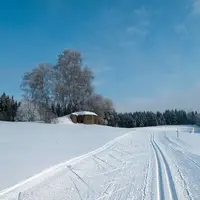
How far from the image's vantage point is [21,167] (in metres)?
8.29

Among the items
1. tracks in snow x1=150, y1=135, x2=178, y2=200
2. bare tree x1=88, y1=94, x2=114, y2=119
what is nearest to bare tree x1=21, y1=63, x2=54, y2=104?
bare tree x1=88, y1=94, x2=114, y2=119

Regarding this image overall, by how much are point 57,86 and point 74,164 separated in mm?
36580

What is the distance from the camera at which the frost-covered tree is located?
43375 mm

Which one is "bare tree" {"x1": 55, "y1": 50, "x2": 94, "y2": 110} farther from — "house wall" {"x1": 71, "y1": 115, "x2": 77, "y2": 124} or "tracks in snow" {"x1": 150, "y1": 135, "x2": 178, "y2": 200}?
"tracks in snow" {"x1": 150, "y1": 135, "x2": 178, "y2": 200}

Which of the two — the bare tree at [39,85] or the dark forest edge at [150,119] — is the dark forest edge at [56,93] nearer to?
the bare tree at [39,85]

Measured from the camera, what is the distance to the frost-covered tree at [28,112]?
1708 inches

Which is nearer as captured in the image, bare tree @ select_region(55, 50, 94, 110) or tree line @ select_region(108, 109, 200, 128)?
bare tree @ select_region(55, 50, 94, 110)

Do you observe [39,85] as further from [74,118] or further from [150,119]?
[150,119]

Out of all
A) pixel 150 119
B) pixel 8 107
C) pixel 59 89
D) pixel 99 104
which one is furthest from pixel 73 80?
pixel 150 119

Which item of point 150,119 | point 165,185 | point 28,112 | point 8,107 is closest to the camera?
point 165,185

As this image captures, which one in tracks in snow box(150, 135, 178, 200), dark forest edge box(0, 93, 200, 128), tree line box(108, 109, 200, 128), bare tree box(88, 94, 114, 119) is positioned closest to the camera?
tracks in snow box(150, 135, 178, 200)

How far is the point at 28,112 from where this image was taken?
1734 inches

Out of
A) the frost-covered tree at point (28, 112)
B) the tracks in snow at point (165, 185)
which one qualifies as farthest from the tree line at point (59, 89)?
the tracks in snow at point (165, 185)

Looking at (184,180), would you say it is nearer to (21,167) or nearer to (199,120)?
(21,167)
